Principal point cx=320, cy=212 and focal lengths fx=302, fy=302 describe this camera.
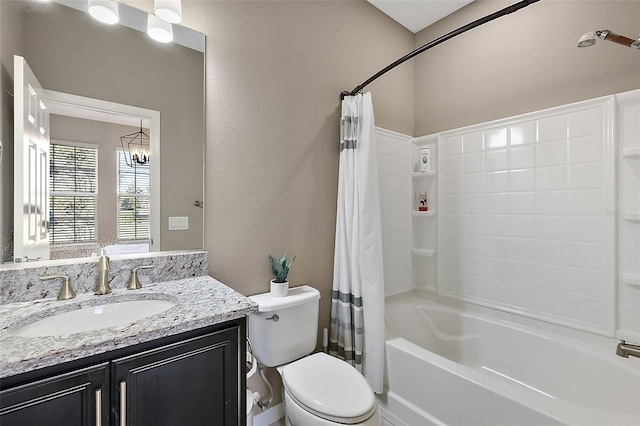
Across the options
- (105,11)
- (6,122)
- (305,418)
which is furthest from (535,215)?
(6,122)

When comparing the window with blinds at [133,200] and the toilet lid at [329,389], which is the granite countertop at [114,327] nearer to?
the window with blinds at [133,200]

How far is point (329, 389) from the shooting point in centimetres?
133

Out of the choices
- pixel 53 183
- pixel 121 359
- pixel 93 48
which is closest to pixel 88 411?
pixel 121 359

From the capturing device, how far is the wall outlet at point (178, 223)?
146 centimetres

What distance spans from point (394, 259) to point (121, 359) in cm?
199

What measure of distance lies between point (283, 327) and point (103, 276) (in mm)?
834

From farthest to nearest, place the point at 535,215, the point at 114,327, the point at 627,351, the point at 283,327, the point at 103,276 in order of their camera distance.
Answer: the point at 535,215
the point at 283,327
the point at 627,351
the point at 103,276
the point at 114,327

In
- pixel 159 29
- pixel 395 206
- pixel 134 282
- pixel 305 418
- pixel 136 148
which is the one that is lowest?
pixel 305 418

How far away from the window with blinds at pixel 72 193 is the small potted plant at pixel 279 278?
835 millimetres

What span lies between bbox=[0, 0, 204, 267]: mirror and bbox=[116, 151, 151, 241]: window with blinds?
0.12 ft

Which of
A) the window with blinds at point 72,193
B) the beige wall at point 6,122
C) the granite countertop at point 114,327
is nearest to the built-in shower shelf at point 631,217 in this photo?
the granite countertop at point 114,327

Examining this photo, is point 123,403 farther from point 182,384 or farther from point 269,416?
point 269,416

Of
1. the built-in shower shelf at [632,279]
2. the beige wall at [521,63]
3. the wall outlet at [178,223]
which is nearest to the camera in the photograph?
the wall outlet at [178,223]

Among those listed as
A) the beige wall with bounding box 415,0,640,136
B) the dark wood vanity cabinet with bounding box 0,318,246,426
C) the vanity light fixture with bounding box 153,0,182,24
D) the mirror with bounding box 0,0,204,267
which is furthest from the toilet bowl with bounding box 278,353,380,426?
the beige wall with bounding box 415,0,640,136
